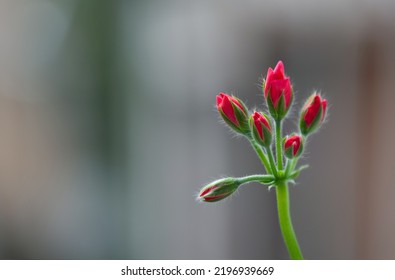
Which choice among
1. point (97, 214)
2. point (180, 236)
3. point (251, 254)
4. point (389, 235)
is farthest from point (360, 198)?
point (97, 214)

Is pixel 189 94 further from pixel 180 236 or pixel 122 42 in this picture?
pixel 180 236

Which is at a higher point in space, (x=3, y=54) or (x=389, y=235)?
(x=3, y=54)

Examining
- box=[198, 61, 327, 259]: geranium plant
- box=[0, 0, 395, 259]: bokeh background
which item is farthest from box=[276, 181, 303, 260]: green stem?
box=[0, 0, 395, 259]: bokeh background

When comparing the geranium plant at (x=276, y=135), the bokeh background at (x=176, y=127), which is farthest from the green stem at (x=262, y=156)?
the bokeh background at (x=176, y=127)

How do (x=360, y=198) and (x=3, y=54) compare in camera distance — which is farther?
(x=3, y=54)

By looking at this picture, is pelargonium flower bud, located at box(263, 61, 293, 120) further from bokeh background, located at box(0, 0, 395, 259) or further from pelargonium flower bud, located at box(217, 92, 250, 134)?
bokeh background, located at box(0, 0, 395, 259)

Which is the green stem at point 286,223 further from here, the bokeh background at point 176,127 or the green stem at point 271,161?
the bokeh background at point 176,127
